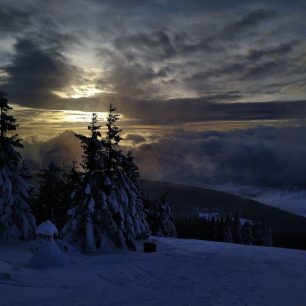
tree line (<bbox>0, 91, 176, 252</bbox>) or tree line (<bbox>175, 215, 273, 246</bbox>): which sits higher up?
tree line (<bbox>0, 91, 176, 252</bbox>)

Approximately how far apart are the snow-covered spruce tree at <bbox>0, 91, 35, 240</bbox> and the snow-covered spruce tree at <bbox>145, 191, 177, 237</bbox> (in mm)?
25981

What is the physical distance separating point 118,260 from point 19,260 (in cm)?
592

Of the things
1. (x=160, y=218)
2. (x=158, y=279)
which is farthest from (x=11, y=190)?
(x=160, y=218)

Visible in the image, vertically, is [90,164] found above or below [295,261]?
above

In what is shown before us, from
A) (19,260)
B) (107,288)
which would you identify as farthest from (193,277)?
(19,260)

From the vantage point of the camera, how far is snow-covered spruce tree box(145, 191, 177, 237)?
2162 inches

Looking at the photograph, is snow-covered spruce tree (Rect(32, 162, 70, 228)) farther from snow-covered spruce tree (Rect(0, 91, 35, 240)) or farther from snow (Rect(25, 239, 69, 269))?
snow (Rect(25, 239, 69, 269))

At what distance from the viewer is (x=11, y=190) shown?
2845 centimetres

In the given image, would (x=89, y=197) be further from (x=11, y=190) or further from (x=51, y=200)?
(x=51, y=200)

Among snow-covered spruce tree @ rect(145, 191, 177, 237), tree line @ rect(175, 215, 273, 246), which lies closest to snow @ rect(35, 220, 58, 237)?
snow-covered spruce tree @ rect(145, 191, 177, 237)

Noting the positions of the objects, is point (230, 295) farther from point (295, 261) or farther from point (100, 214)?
point (100, 214)

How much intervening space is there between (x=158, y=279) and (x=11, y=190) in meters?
14.8

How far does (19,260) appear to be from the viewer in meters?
22.5

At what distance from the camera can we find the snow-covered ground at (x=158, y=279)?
49.1 ft
